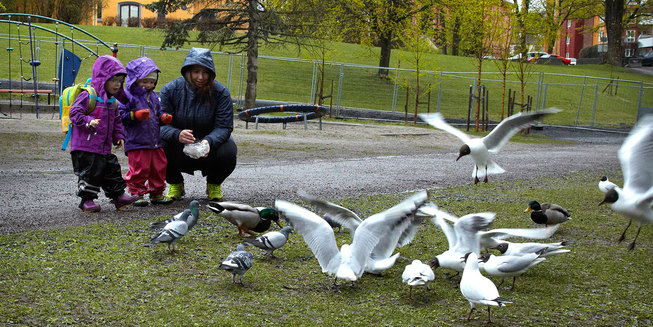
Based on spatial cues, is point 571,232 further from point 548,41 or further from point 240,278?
point 548,41

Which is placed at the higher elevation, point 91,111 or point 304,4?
point 304,4

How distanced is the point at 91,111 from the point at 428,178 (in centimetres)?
600

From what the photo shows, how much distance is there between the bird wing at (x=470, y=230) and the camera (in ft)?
16.0

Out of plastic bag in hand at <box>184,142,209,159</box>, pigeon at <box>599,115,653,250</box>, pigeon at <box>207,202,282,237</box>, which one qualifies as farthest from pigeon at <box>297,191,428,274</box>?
plastic bag in hand at <box>184,142,209,159</box>

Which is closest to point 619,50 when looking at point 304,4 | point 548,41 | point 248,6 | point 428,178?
point 548,41

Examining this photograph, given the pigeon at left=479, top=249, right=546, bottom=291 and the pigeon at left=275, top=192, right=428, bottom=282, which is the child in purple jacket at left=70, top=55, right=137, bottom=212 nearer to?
the pigeon at left=275, top=192, right=428, bottom=282

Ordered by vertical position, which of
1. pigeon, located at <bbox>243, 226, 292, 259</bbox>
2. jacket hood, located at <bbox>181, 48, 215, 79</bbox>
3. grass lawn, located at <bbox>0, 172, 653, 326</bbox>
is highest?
jacket hood, located at <bbox>181, 48, 215, 79</bbox>

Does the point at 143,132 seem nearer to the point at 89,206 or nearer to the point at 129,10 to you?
the point at 89,206

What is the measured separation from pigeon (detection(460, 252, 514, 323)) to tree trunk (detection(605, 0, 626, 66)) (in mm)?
52320

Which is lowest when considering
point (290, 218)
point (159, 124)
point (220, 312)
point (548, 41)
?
point (220, 312)

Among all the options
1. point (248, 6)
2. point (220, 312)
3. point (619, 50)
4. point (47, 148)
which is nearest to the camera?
Answer: point (220, 312)

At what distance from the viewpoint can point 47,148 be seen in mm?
12320

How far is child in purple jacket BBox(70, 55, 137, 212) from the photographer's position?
6.73 meters

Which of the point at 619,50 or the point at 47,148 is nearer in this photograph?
the point at 47,148
